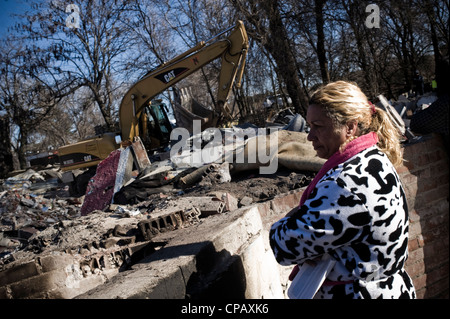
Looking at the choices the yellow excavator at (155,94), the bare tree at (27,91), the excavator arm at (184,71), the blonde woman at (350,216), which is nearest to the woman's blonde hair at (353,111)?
the blonde woman at (350,216)

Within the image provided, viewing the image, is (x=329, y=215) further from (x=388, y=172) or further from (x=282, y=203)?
(x=282, y=203)

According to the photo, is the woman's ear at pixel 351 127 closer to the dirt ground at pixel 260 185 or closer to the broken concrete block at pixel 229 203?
the broken concrete block at pixel 229 203

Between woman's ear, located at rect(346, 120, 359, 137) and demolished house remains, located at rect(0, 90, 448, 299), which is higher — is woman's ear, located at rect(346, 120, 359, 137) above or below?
above

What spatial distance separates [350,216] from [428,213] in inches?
111

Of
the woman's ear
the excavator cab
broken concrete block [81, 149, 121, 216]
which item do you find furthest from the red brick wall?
the excavator cab

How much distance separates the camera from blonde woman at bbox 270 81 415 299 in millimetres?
1252

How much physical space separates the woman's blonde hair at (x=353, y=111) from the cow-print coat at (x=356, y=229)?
162 mm

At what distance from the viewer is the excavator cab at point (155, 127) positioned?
10.7 metres

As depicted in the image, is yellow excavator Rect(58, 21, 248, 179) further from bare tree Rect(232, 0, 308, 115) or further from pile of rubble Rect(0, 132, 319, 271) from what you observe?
bare tree Rect(232, 0, 308, 115)

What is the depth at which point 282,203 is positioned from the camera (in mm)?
3096

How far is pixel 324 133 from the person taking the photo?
58.5 inches

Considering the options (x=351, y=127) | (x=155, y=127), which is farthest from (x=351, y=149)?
(x=155, y=127)
